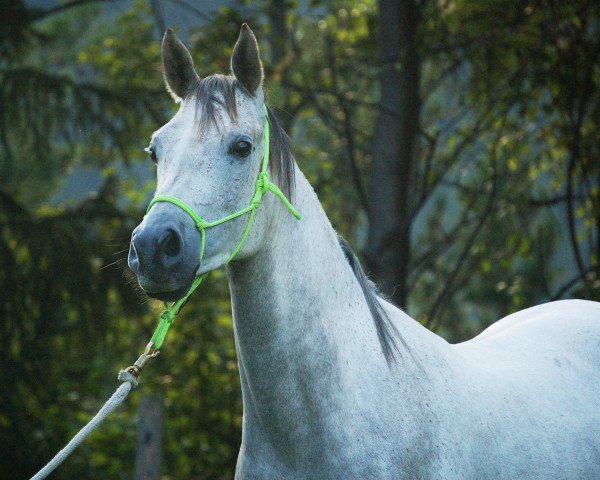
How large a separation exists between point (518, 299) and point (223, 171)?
402cm

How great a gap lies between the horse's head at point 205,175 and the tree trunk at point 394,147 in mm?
3050

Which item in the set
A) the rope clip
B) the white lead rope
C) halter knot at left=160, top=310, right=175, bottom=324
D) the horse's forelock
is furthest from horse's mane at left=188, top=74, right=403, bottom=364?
the white lead rope

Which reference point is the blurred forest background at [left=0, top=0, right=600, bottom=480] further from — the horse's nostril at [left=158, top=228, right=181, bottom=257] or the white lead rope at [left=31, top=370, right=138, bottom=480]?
the horse's nostril at [left=158, top=228, right=181, bottom=257]

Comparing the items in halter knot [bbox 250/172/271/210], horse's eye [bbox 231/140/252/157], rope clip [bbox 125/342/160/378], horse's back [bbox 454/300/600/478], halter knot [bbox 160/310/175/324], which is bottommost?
horse's back [bbox 454/300/600/478]

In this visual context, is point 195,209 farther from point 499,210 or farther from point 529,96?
point 499,210

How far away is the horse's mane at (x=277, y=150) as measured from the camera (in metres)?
2.37

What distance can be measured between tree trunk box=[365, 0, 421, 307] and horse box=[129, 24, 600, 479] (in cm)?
269

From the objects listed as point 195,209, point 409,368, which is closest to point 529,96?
point 409,368

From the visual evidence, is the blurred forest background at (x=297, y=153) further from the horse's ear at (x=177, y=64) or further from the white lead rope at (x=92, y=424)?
the white lead rope at (x=92, y=424)

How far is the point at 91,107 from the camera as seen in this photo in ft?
21.4

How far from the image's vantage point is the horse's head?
2133 millimetres

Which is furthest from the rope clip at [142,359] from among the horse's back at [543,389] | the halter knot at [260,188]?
the horse's back at [543,389]

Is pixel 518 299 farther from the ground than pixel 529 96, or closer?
closer

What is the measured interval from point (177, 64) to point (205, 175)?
54 cm
